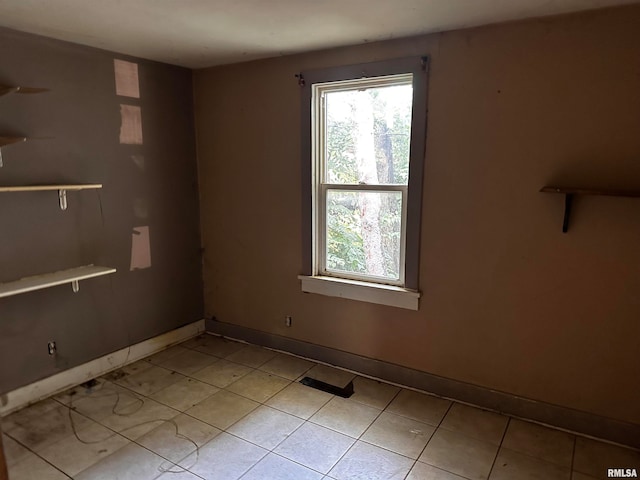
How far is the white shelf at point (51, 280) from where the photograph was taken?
2354mm

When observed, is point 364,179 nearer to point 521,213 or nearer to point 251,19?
point 521,213

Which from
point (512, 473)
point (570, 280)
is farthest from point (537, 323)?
point (512, 473)

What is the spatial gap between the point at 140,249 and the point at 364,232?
1737 millimetres

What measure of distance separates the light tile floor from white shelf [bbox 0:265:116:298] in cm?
79

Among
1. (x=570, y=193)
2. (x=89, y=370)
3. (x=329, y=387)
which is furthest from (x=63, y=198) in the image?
(x=570, y=193)

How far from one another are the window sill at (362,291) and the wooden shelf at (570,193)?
96cm

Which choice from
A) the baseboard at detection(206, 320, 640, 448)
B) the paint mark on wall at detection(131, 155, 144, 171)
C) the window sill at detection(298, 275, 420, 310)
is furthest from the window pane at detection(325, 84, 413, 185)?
the paint mark on wall at detection(131, 155, 144, 171)

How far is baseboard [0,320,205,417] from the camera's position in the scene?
257 centimetres

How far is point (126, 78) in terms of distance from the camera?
2.98m

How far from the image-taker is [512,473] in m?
2.05

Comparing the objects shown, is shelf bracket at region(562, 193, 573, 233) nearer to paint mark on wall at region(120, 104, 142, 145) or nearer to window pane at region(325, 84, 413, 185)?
→ window pane at region(325, 84, 413, 185)

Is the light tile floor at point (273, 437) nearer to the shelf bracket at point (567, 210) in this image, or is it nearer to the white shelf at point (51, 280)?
the white shelf at point (51, 280)

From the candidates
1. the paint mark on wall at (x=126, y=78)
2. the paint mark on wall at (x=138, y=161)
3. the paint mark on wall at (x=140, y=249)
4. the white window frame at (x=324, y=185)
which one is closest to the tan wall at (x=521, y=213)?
the white window frame at (x=324, y=185)

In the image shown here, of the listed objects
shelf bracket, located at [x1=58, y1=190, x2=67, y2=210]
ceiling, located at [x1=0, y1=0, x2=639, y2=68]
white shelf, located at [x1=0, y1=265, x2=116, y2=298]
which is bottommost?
white shelf, located at [x1=0, y1=265, x2=116, y2=298]
